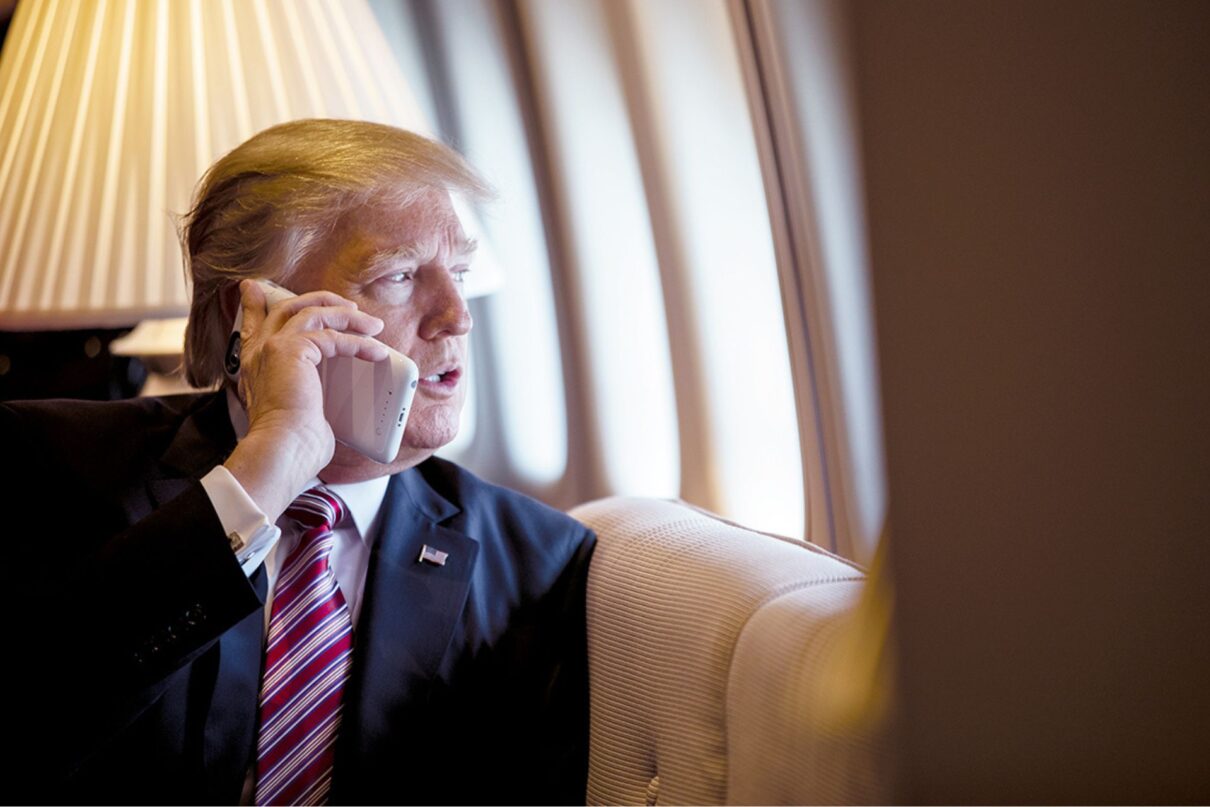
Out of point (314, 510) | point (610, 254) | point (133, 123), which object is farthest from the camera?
point (610, 254)

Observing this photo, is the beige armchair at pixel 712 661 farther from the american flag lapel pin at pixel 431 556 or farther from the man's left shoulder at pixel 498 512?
the american flag lapel pin at pixel 431 556

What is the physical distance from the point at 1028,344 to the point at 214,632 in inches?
42.7

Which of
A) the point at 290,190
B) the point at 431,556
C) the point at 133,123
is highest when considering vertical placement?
the point at 133,123

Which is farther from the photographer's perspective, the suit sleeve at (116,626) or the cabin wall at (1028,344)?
the suit sleeve at (116,626)

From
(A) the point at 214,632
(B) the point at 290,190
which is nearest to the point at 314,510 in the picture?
(A) the point at 214,632

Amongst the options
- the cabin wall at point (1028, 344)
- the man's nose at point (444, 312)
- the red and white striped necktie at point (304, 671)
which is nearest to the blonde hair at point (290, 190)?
the man's nose at point (444, 312)

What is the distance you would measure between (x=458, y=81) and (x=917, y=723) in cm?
258

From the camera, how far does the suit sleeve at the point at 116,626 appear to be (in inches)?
48.8

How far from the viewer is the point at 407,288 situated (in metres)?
1.59

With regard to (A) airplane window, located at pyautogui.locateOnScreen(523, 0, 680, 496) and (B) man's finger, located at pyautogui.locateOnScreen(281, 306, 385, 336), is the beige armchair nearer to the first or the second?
(B) man's finger, located at pyautogui.locateOnScreen(281, 306, 385, 336)

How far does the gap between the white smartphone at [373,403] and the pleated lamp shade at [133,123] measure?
1.19 ft

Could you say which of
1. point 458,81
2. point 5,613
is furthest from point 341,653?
point 458,81

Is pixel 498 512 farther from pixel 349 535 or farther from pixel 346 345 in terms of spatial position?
pixel 346 345

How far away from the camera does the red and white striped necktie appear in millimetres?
1438
